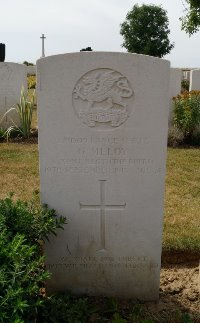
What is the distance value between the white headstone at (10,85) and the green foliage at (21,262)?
6551 millimetres

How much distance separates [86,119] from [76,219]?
78cm

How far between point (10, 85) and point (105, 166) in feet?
21.7

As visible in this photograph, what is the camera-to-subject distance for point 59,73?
8.97ft

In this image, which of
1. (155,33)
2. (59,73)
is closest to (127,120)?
(59,73)

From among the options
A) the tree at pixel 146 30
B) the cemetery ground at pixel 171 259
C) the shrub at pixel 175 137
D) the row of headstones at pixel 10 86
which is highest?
the tree at pixel 146 30

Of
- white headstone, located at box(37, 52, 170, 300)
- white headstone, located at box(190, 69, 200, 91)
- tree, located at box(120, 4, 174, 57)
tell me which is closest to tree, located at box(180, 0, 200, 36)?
white headstone, located at box(190, 69, 200, 91)

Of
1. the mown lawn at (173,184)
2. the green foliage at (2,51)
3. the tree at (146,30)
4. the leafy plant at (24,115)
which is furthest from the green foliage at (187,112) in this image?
the tree at (146,30)

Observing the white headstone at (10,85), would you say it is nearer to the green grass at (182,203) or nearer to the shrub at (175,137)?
the shrub at (175,137)

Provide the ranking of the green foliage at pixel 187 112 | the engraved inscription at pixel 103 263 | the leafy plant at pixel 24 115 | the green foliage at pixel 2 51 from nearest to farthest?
the engraved inscription at pixel 103 263, the green foliage at pixel 187 112, the leafy plant at pixel 24 115, the green foliage at pixel 2 51

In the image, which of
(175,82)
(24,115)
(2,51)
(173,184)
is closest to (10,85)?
(24,115)

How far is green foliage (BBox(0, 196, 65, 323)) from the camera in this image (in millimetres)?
1863

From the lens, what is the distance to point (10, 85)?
895cm

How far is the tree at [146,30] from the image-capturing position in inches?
2009

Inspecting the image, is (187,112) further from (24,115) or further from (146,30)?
(146,30)
